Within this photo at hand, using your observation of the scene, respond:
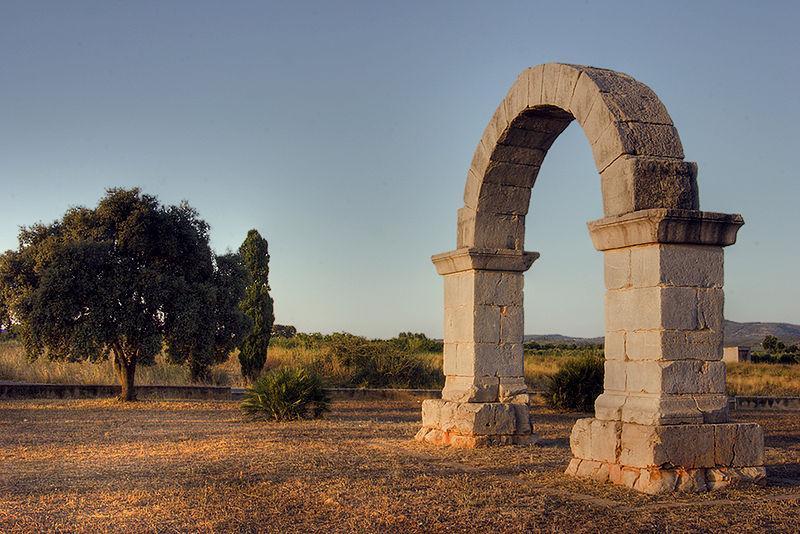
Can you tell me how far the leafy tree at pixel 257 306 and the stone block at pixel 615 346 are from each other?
1642 centimetres

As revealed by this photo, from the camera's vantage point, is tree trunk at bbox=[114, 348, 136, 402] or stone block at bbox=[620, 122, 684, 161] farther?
tree trunk at bbox=[114, 348, 136, 402]

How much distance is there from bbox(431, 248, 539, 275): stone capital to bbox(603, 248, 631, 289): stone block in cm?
261

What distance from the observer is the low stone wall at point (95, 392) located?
18266mm

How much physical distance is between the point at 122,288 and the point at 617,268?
11.1m

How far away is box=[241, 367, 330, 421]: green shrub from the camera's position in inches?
535

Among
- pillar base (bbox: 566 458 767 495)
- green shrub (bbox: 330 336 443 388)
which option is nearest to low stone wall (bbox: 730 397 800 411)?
green shrub (bbox: 330 336 443 388)

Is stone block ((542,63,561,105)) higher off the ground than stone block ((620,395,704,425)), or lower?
higher

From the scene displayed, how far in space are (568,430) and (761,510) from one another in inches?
254

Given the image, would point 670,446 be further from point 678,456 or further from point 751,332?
point 751,332

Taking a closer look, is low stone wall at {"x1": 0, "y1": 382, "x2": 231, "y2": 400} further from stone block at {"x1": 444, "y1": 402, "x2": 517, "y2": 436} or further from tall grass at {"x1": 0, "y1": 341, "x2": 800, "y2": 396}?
stone block at {"x1": 444, "y1": 402, "x2": 517, "y2": 436}

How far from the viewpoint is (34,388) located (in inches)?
722

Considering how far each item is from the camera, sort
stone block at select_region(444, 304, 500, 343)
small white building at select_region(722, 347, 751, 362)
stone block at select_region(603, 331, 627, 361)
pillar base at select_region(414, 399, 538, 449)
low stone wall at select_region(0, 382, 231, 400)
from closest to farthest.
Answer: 1. stone block at select_region(603, 331, 627, 361)
2. pillar base at select_region(414, 399, 538, 449)
3. stone block at select_region(444, 304, 500, 343)
4. low stone wall at select_region(0, 382, 231, 400)
5. small white building at select_region(722, 347, 751, 362)

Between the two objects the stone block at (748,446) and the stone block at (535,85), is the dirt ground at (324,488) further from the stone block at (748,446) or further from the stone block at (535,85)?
the stone block at (535,85)

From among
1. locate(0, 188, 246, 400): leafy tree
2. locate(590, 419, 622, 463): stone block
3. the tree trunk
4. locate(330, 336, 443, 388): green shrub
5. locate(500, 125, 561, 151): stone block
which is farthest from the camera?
locate(330, 336, 443, 388): green shrub
